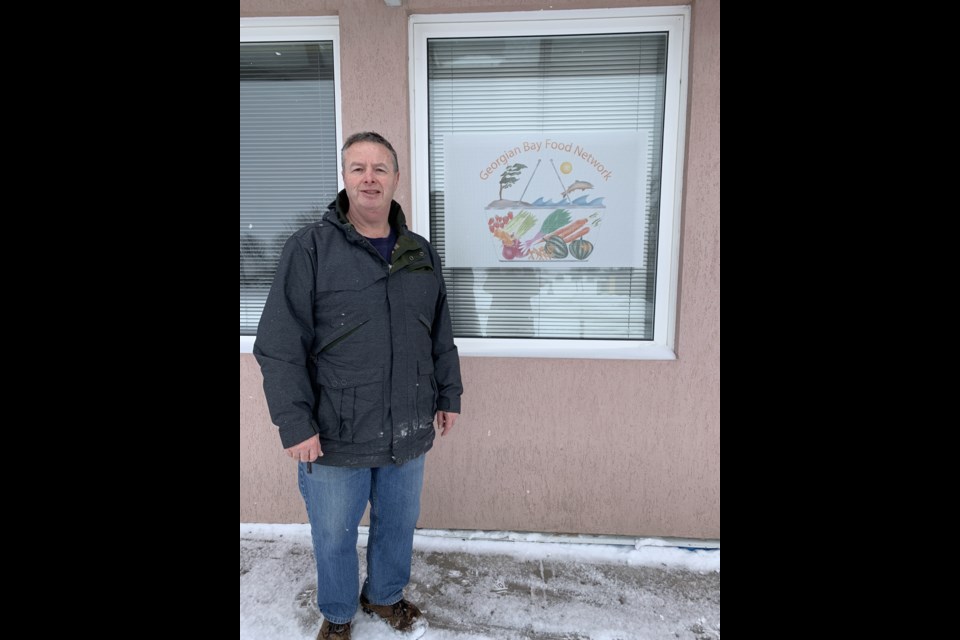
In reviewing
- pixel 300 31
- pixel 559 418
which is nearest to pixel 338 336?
pixel 559 418

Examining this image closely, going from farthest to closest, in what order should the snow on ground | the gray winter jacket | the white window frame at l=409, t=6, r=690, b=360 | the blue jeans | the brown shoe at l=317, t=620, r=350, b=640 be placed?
the white window frame at l=409, t=6, r=690, b=360
the snow on ground
the brown shoe at l=317, t=620, r=350, b=640
the blue jeans
the gray winter jacket

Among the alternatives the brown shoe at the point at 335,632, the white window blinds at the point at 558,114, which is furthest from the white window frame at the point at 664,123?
the brown shoe at the point at 335,632

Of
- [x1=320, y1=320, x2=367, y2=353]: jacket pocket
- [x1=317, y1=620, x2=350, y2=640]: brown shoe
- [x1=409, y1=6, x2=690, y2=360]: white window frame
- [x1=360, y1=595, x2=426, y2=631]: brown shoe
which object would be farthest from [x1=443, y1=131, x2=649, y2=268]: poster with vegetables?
[x1=317, y1=620, x2=350, y2=640]: brown shoe

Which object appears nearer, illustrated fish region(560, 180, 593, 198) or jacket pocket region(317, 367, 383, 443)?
jacket pocket region(317, 367, 383, 443)

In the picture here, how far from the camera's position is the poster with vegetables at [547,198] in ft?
8.87

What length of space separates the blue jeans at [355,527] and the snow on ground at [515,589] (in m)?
0.22

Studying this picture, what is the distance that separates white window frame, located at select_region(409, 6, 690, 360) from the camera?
8.50ft

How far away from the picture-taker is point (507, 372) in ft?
9.17

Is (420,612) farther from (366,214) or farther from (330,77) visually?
(330,77)

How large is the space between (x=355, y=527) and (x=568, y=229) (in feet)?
6.21

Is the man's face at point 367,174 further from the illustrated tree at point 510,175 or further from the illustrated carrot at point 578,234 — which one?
the illustrated carrot at point 578,234

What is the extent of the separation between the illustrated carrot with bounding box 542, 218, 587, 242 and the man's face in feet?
3.78

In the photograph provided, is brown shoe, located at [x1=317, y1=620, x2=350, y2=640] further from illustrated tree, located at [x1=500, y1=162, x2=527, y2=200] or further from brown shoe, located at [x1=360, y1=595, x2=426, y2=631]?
illustrated tree, located at [x1=500, y1=162, x2=527, y2=200]

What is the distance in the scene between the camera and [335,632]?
6.97 feet
